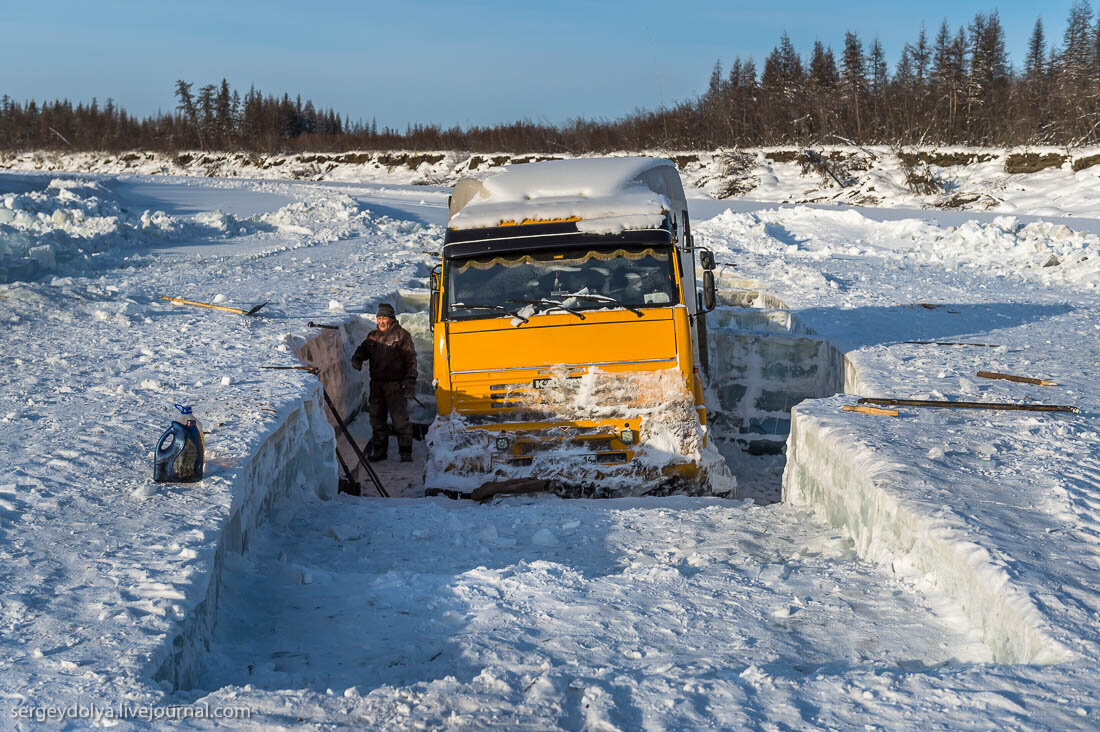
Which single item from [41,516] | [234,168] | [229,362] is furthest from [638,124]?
[41,516]

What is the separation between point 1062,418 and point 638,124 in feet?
199

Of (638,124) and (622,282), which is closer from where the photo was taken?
(622,282)

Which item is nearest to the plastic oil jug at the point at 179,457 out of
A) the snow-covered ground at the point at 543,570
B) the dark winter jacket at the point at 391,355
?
the snow-covered ground at the point at 543,570

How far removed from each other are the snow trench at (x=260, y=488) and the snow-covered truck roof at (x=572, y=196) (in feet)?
7.17

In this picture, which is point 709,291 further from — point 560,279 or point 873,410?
point 873,410

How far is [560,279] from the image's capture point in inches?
315

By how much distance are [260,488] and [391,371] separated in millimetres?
3904

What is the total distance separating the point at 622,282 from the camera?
7.96 metres

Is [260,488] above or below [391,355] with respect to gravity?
below

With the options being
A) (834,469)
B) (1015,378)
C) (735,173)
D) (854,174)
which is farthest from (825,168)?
(834,469)

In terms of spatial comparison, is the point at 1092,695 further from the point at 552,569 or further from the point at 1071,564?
the point at 552,569

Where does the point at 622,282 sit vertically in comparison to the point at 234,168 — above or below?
below

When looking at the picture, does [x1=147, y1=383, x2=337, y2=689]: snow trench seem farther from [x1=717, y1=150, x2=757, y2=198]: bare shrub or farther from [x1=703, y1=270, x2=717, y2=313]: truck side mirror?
[x1=717, y1=150, x2=757, y2=198]: bare shrub

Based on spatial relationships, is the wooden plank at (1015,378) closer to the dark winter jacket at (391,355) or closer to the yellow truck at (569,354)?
the yellow truck at (569,354)
